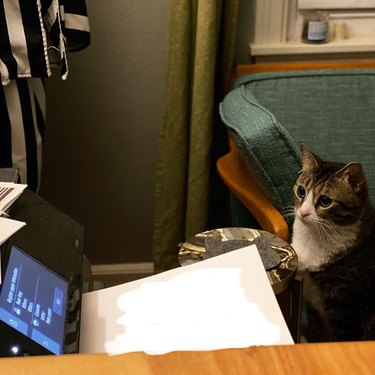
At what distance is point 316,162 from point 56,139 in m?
1.05

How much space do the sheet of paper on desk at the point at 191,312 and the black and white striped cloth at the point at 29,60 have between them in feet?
2.24

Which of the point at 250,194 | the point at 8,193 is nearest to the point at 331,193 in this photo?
the point at 250,194

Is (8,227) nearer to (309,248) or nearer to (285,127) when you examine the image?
(309,248)

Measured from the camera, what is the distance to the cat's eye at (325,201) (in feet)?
4.35

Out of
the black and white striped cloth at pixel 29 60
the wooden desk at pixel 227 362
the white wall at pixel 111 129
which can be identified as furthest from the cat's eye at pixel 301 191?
the wooden desk at pixel 227 362

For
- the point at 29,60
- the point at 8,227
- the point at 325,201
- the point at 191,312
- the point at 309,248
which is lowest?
the point at 309,248

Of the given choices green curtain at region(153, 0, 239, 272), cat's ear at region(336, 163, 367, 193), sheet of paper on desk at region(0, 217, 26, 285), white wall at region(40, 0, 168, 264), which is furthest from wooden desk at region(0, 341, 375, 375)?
white wall at region(40, 0, 168, 264)

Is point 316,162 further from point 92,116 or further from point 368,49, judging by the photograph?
point 92,116

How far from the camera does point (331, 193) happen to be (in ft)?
4.32

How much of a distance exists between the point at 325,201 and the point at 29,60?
81 centimetres

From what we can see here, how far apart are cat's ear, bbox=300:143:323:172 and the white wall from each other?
0.77m

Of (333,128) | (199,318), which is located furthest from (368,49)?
(199,318)

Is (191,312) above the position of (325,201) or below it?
above

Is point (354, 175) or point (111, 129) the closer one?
point (354, 175)
